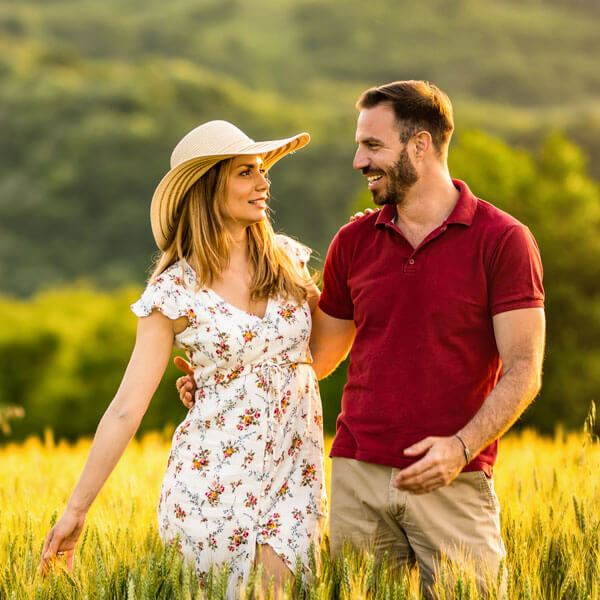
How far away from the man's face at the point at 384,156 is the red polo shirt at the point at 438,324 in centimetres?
15

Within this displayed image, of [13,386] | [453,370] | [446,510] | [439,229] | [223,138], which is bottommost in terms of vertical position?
[13,386]

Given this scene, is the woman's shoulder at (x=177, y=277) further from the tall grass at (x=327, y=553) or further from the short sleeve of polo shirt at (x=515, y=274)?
the short sleeve of polo shirt at (x=515, y=274)

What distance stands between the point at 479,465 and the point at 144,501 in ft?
5.68

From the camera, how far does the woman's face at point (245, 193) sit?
3.36 m

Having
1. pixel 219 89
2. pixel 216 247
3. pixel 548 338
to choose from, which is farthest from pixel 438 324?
pixel 219 89

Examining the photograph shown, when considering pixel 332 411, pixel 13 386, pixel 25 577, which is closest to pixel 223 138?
pixel 25 577

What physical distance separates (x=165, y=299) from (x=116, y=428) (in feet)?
1.63

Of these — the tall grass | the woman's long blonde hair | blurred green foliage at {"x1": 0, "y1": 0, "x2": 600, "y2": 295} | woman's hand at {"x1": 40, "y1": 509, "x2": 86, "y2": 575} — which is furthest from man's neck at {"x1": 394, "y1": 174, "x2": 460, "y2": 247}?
blurred green foliage at {"x1": 0, "y1": 0, "x2": 600, "y2": 295}

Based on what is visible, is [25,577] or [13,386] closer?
[25,577]

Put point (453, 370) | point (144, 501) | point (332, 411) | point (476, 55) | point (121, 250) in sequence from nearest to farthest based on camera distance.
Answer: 1. point (453, 370)
2. point (144, 501)
3. point (332, 411)
4. point (121, 250)
5. point (476, 55)

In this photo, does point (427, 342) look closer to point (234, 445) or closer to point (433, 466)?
point (433, 466)

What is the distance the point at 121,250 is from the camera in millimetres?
70812

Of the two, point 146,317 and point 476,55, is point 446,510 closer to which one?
point 146,317

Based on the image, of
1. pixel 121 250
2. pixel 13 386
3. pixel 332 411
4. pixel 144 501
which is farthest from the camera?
pixel 121 250
